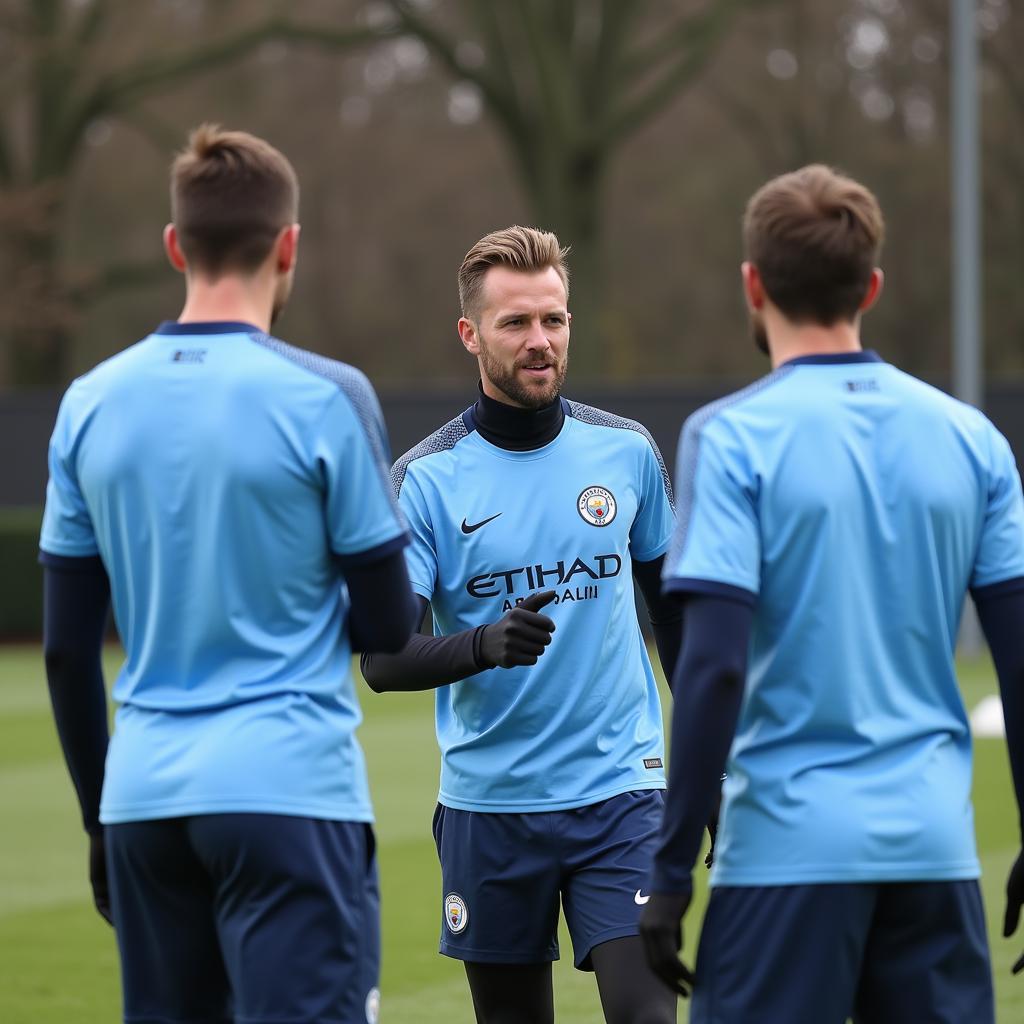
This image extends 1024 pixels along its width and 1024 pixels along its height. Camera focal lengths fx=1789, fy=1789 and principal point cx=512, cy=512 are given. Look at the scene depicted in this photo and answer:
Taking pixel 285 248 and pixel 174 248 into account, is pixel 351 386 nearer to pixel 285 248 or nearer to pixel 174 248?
pixel 285 248

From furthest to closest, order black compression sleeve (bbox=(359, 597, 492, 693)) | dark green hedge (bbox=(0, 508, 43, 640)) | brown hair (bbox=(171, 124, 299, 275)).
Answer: dark green hedge (bbox=(0, 508, 43, 640)) → black compression sleeve (bbox=(359, 597, 492, 693)) → brown hair (bbox=(171, 124, 299, 275))

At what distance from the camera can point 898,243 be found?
3209cm

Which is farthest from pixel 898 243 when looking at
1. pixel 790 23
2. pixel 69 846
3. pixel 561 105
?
pixel 69 846

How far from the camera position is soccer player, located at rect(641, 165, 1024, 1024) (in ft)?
9.68

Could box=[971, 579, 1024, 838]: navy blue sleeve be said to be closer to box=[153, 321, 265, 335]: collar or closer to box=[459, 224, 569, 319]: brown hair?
box=[153, 321, 265, 335]: collar

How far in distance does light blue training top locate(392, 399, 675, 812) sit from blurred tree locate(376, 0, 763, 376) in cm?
2181

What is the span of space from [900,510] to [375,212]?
3371 cm

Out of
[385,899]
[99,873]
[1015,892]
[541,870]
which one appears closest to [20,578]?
[385,899]

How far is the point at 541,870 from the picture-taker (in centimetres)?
429

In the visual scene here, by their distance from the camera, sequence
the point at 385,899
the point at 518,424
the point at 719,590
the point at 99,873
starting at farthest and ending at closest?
the point at 385,899, the point at 518,424, the point at 99,873, the point at 719,590

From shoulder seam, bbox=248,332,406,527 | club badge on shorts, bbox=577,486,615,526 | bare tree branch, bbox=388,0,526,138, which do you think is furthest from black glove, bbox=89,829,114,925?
bare tree branch, bbox=388,0,526,138

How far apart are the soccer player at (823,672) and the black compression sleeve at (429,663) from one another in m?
1.07

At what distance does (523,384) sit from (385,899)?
13.6 feet

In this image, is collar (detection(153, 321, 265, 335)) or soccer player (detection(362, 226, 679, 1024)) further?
soccer player (detection(362, 226, 679, 1024))
